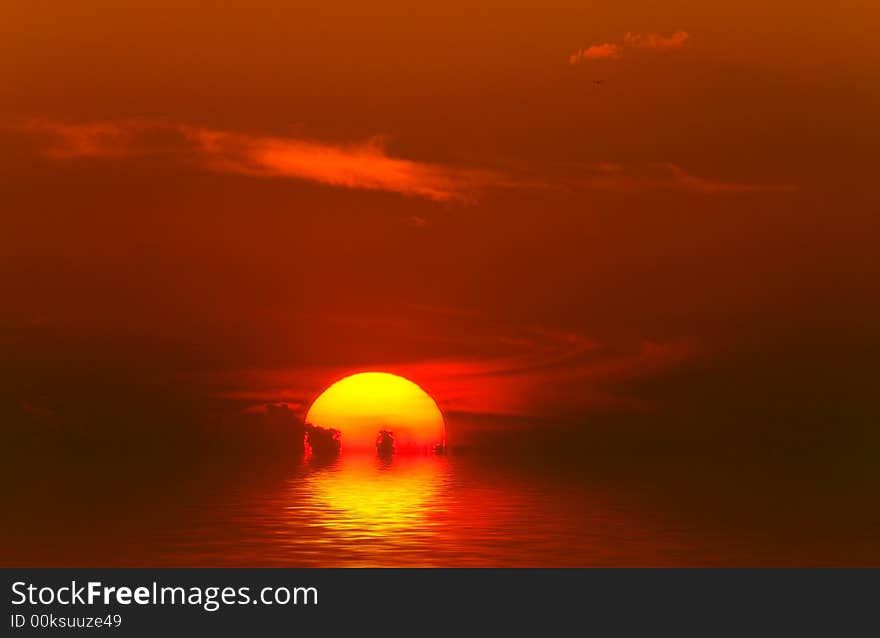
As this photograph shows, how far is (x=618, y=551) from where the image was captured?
52094 millimetres

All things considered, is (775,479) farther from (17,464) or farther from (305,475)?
(17,464)

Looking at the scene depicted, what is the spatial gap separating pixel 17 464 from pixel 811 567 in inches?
5434

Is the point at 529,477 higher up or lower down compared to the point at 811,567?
higher up

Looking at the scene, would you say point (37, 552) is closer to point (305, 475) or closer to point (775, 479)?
point (305, 475)

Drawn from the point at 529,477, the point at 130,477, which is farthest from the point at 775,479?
the point at 130,477

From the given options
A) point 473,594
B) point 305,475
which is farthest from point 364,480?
point 473,594

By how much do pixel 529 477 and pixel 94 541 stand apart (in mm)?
66273

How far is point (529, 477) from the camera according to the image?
117 meters

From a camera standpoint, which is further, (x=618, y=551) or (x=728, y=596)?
(x=618, y=551)

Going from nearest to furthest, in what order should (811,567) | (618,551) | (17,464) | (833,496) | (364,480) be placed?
(811,567)
(618,551)
(833,496)
(364,480)
(17,464)

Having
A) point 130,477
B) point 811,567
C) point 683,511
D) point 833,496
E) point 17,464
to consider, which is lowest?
point 811,567

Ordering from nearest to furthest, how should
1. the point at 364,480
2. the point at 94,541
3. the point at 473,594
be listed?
the point at 473,594, the point at 94,541, the point at 364,480

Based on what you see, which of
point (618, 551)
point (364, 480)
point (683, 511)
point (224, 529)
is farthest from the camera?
point (364, 480)

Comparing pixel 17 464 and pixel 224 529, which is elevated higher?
pixel 17 464
